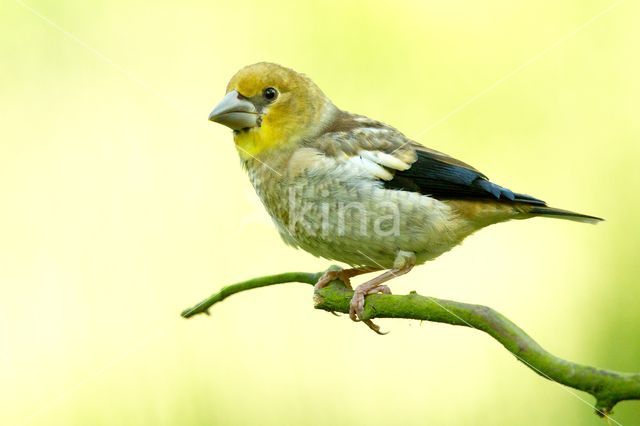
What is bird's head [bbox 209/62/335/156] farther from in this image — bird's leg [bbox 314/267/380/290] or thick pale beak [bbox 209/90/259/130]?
bird's leg [bbox 314/267/380/290]

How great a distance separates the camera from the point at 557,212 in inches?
113

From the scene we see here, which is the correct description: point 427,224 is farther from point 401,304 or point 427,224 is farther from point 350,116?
point 401,304

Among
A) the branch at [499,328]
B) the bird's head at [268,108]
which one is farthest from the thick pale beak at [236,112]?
the branch at [499,328]

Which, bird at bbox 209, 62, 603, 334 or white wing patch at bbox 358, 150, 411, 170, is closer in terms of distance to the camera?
bird at bbox 209, 62, 603, 334

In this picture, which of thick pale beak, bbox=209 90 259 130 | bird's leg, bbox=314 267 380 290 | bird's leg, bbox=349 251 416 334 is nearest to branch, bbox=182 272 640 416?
bird's leg, bbox=349 251 416 334

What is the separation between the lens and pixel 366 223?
2.82 m

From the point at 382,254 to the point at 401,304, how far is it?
3.26 ft

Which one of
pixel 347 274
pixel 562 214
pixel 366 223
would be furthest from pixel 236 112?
pixel 562 214

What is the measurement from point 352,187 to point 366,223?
0.14m

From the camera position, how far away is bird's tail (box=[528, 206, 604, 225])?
2.69m

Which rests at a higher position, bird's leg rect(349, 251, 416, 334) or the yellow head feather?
the yellow head feather

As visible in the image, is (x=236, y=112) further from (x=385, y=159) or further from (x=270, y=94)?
(x=385, y=159)

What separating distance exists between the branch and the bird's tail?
0.96 metres

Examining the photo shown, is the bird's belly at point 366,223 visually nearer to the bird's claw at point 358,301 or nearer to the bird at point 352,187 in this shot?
the bird at point 352,187
